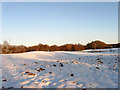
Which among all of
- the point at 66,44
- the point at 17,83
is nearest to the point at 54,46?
the point at 66,44

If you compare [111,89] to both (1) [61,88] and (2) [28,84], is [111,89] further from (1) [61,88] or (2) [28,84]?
(2) [28,84]

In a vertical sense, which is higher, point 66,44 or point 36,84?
point 66,44

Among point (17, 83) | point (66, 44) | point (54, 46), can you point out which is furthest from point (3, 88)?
point (66, 44)

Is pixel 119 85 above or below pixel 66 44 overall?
below

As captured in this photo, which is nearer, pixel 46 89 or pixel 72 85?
pixel 46 89

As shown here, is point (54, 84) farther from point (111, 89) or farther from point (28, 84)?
point (111, 89)

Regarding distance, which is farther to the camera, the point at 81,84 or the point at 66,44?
the point at 66,44

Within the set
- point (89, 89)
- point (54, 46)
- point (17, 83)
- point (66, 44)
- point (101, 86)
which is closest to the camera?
point (89, 89)

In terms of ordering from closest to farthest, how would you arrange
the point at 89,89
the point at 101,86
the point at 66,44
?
1. the point at 89,89
2. the point at 101,86
3. the point at 66,44

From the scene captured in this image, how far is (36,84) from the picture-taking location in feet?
14.5

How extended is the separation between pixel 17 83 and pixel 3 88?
58cm

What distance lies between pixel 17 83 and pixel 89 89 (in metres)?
3.29

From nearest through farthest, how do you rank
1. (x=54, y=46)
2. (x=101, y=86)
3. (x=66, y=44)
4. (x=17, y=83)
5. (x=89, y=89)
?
1. (x=89, y=89)
2. (x=101, y=86)
3. (x=17, y=83)
4. (x=54, y=46)
5. (x=66, y=44)

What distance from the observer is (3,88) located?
427cm
